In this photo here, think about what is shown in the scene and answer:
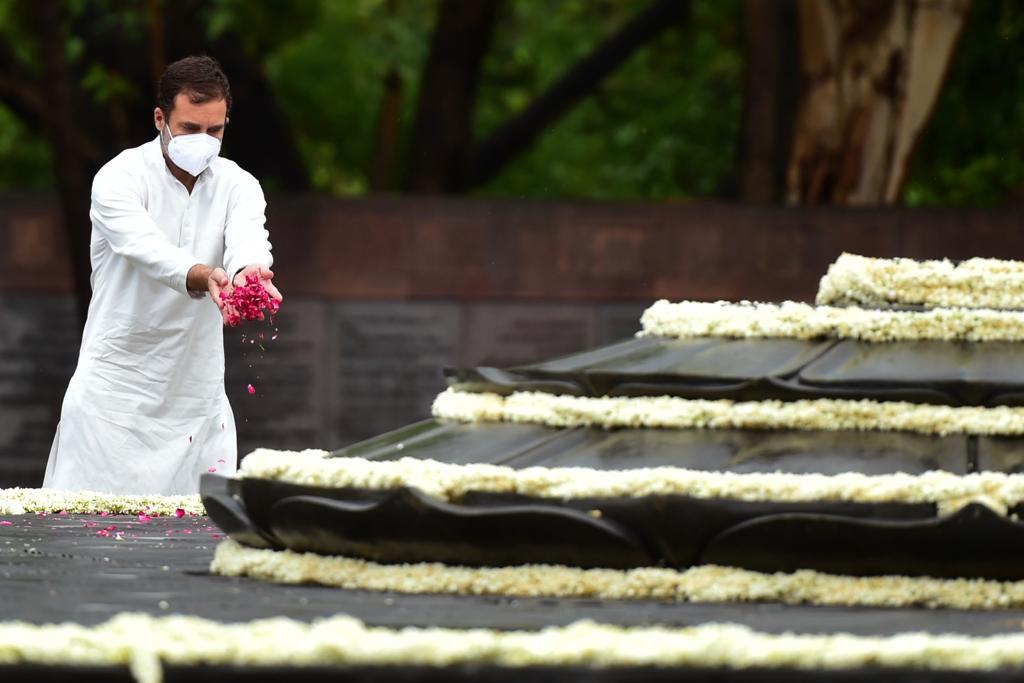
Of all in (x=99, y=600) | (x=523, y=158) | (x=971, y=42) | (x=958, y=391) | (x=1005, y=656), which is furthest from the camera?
(x=523, y=158)

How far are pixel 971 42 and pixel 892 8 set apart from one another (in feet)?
5.77

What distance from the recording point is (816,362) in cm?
348

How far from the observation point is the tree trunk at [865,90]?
38.0ft

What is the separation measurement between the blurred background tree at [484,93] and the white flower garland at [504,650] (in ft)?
29.5

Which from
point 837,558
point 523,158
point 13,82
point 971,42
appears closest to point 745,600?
point 837,558

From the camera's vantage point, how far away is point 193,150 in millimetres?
5504

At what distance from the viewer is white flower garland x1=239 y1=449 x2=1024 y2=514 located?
310 cm

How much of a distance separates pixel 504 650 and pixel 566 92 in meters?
11.3

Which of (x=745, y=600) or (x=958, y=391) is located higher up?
(x=958, y=391)

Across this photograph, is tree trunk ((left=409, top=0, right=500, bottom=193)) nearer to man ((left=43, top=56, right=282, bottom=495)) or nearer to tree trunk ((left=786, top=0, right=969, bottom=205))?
tree trunk ((left=786, top=0, right=969, bottom=205))

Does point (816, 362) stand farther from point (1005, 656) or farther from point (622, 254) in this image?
point (622, 254)

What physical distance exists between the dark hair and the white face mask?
4.4 inches

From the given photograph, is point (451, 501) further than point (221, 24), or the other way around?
point (221, 24)

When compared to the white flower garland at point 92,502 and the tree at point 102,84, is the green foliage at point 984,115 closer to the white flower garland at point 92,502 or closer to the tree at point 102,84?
the tree at point 102,84
